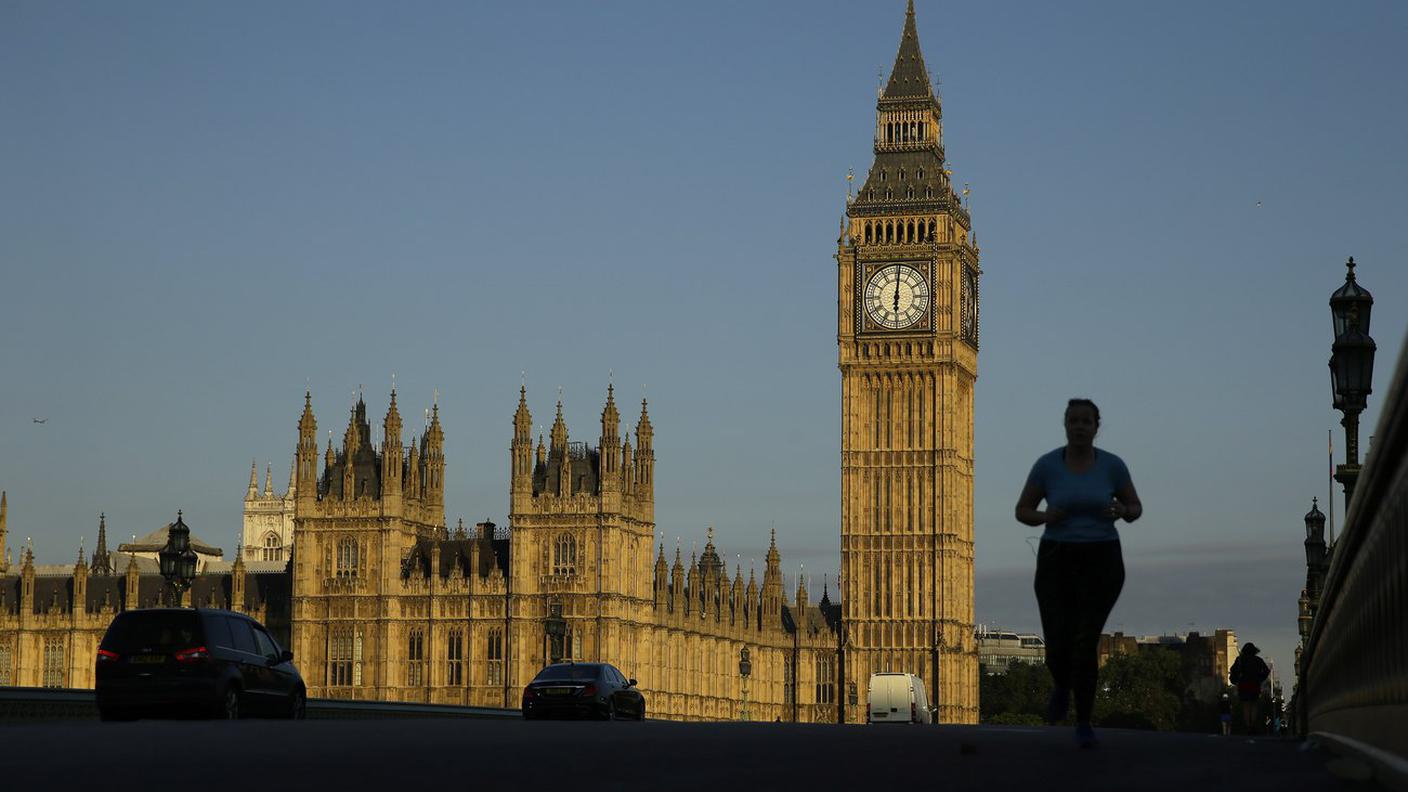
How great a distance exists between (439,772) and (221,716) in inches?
615

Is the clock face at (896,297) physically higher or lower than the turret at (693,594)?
higher

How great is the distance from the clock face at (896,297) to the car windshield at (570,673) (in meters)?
76.7

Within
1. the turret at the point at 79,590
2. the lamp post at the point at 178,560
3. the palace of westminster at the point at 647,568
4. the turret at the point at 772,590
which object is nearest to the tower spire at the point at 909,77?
the palace of westminster at the point at 647,568

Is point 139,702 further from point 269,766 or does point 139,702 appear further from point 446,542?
point 446,542

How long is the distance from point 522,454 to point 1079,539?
8307 cm

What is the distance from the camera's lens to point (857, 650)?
366 ft

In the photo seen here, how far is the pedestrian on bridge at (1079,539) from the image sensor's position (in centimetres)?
1337

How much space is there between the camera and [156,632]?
89.2 ft

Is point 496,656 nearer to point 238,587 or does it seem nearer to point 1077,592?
point 238,587

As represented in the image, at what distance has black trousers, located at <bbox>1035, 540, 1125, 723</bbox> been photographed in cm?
1334

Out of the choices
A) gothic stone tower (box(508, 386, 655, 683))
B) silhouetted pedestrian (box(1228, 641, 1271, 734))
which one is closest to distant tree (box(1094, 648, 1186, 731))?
gothic stone tower (box(508, 386, 655, 683))

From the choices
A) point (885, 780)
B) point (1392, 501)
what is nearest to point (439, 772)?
point (885, 780)

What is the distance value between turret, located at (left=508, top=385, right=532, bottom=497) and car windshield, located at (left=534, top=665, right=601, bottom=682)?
191 ft

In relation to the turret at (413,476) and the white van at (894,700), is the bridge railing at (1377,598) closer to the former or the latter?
the white van at (894,700)
